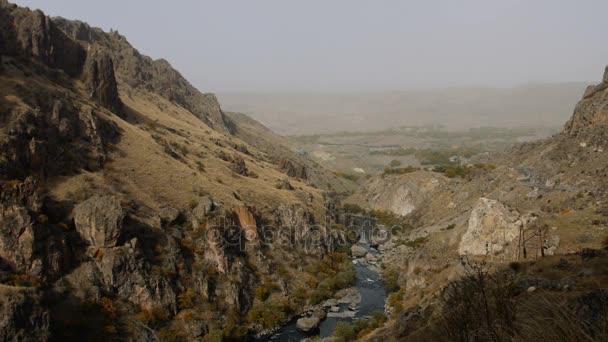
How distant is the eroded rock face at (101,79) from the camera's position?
9425 centimetres

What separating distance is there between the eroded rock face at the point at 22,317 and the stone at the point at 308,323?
30.4 metres

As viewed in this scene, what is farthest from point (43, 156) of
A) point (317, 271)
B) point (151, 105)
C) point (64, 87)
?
point (151, 105)

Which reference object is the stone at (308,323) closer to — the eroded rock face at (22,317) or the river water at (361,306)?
the river water at (361,306)

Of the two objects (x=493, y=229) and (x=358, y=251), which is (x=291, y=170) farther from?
(x=493, y=229)

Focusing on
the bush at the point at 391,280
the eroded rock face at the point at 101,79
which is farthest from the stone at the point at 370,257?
the eroded rock face at the point at 101,79

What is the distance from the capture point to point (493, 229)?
5875cm

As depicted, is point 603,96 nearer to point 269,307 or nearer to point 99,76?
point 269,307

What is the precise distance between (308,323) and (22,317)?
3391cm

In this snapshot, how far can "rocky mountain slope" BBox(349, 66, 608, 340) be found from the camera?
155ft

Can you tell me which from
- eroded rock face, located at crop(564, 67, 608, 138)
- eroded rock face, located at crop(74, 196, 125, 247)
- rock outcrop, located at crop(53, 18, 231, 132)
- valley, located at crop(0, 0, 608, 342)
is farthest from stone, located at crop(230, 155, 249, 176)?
eroded rock face, located at crop(564, 67, 608, 138)

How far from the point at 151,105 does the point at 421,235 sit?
82.2 m

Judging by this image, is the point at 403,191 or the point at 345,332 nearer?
the point at 345,332

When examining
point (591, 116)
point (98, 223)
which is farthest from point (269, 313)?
Result: point (591, 116)

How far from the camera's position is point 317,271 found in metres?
80.4
